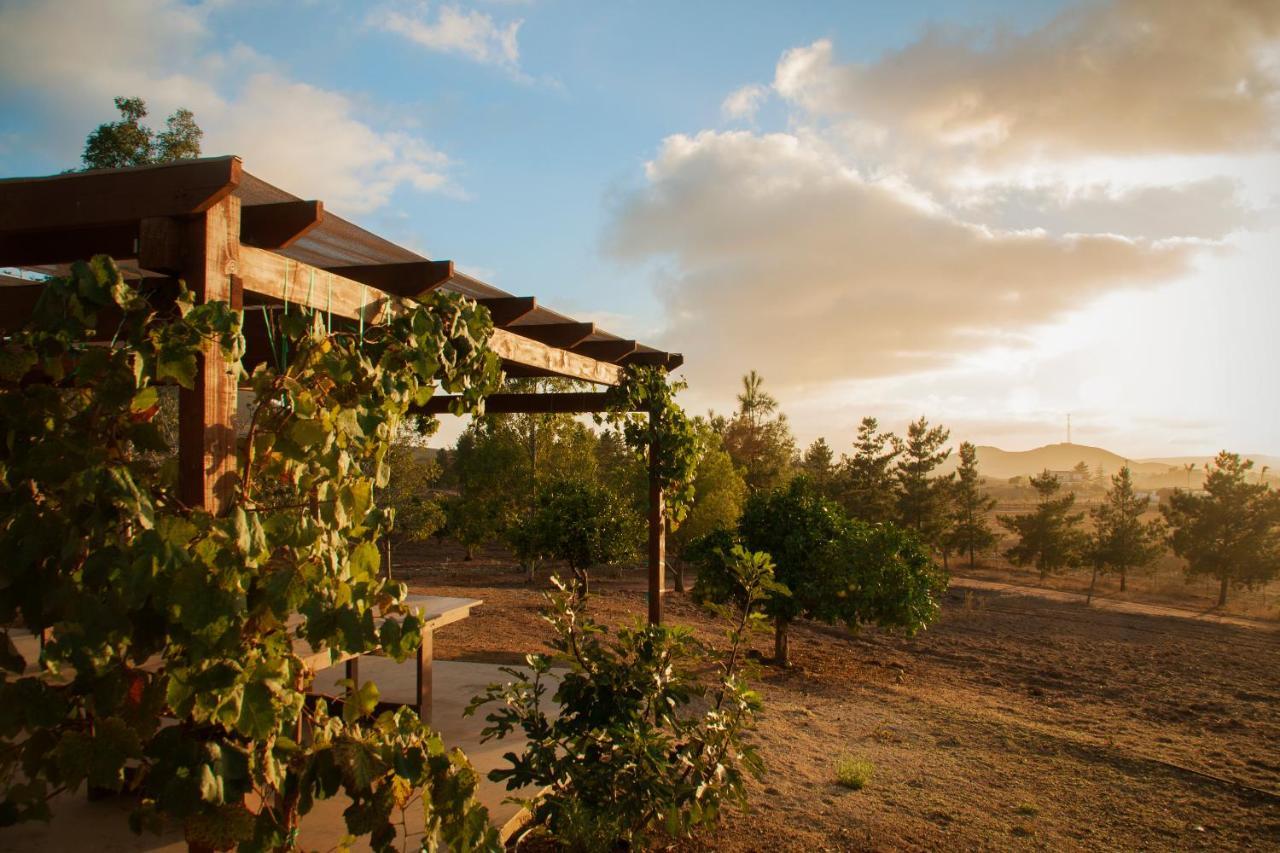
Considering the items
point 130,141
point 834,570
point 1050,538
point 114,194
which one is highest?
point 130,141

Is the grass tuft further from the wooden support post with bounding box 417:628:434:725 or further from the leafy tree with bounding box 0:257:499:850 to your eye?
the leafy tree with bounding box 0:257:499:850

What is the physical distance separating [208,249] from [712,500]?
43.0ft

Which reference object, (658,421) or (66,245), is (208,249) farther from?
(658,421)

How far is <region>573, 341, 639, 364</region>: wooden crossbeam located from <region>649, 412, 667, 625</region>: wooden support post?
61 cm

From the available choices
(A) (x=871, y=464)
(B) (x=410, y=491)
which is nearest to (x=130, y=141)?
(B) (x=410, y=491)

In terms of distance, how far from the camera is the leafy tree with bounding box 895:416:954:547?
80.5 ft

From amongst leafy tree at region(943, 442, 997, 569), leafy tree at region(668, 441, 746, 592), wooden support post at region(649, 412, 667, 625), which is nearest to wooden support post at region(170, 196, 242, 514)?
wooden support post at region(649, 412, 667, 625)

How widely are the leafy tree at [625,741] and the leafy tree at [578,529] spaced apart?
8317 mm

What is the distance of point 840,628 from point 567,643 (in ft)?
31.7

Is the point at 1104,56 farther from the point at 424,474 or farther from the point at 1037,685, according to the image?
the point at 424,474

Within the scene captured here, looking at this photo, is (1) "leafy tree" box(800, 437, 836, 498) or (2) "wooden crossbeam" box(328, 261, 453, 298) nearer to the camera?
(2) "wooden crossbeam" box(328, 261, 453, 298)

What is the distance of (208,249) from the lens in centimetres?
179

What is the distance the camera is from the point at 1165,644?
12.4 metres

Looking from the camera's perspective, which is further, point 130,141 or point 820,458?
point 820,458
